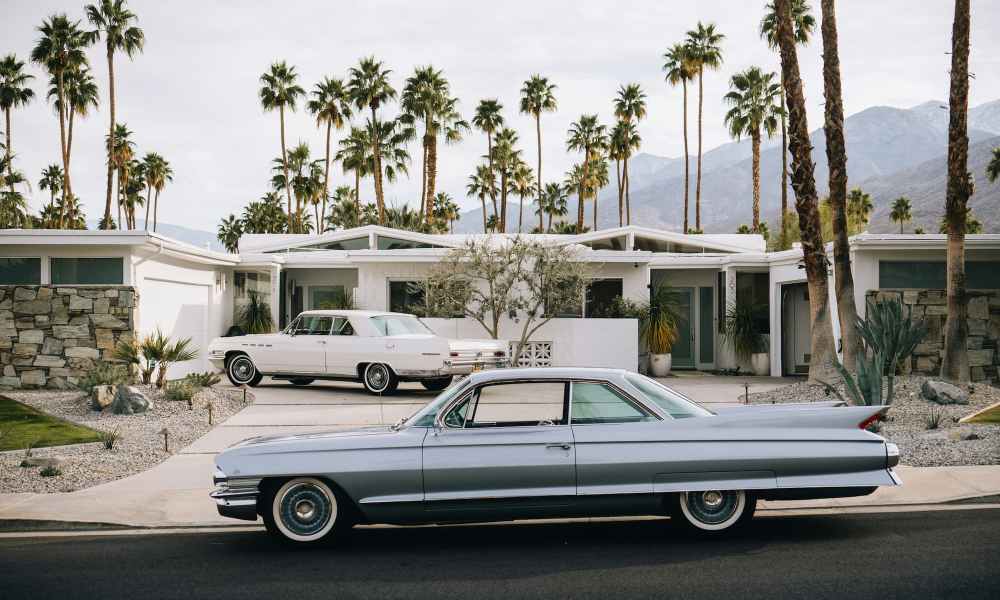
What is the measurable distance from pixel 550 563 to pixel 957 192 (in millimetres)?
12983

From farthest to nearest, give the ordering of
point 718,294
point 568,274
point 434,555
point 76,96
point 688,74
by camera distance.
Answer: point 688,74, point 76,96, point 718,294, point 568,274, point 434,555

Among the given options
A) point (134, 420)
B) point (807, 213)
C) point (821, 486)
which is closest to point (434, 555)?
point (821, 486)

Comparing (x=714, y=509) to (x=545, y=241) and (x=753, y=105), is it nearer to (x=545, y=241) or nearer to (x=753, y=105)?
(x=545, y=241)

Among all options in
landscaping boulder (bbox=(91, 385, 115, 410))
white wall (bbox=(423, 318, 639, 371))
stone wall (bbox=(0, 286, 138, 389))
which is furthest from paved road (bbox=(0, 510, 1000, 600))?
white wall (bbox=(423, 318, 639, 371))

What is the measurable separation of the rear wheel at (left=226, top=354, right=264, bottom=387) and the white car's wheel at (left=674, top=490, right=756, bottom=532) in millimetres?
12865

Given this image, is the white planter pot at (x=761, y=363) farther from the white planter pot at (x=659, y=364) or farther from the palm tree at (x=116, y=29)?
the palm tree at (x=116, y=29)

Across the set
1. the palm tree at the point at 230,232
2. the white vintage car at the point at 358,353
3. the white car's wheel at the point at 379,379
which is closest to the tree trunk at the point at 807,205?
the white vintage car at the point at 358,353

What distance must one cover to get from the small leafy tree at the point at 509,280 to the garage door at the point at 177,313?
5320 millimetres

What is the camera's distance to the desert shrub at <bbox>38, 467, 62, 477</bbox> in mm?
9641

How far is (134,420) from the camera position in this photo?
43.8 feet

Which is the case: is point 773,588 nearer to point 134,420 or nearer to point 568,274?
point 134,420

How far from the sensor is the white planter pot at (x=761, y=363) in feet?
73.0

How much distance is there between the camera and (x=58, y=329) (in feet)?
55.9

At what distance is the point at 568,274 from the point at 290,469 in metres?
13.6
